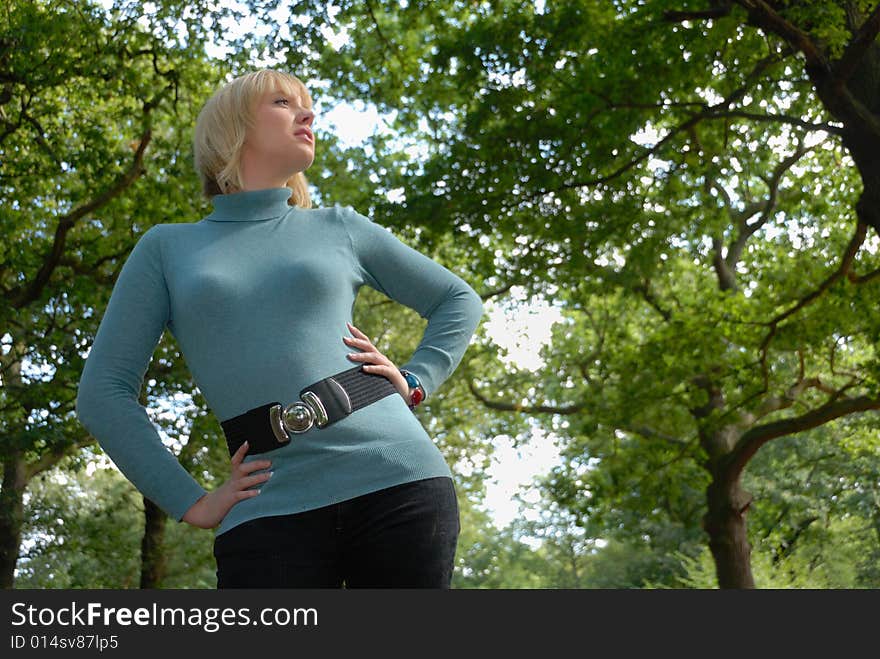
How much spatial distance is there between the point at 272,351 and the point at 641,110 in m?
9.75

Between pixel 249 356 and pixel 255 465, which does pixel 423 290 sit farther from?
pixel 255 465

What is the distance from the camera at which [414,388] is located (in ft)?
8.79

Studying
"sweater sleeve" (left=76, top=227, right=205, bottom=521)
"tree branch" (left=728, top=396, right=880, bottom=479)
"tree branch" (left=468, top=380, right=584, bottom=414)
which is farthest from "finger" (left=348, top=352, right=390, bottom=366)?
"tree branch" (left=468, top=380, right=584, bottom=414)

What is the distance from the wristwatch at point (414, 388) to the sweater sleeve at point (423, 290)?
15 millimetres

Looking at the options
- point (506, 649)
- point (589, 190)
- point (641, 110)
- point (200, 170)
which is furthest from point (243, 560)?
point (589, 190)

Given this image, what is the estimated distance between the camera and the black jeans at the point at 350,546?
2.22 meters

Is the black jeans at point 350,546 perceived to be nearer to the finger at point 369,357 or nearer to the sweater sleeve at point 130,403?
the sweater sleeve at point 130,403

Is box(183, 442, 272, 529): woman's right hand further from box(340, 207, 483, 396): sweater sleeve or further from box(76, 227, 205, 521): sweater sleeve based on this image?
box(340, 207, 483, 396): sweater sleeve

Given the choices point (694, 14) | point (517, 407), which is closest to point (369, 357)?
point (694, 14)

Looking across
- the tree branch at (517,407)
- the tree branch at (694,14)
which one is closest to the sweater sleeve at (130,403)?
the tree branch at (694,14)

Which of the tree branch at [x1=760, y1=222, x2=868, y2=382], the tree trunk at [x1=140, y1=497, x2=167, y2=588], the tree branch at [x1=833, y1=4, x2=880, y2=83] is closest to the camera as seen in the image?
the tree branch at [x1=833, y1=4, x2=880, y2=83]

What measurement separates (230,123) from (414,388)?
0.82 m

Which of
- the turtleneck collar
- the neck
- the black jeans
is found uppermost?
the neck

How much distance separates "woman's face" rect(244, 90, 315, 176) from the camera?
2678 millimetres
